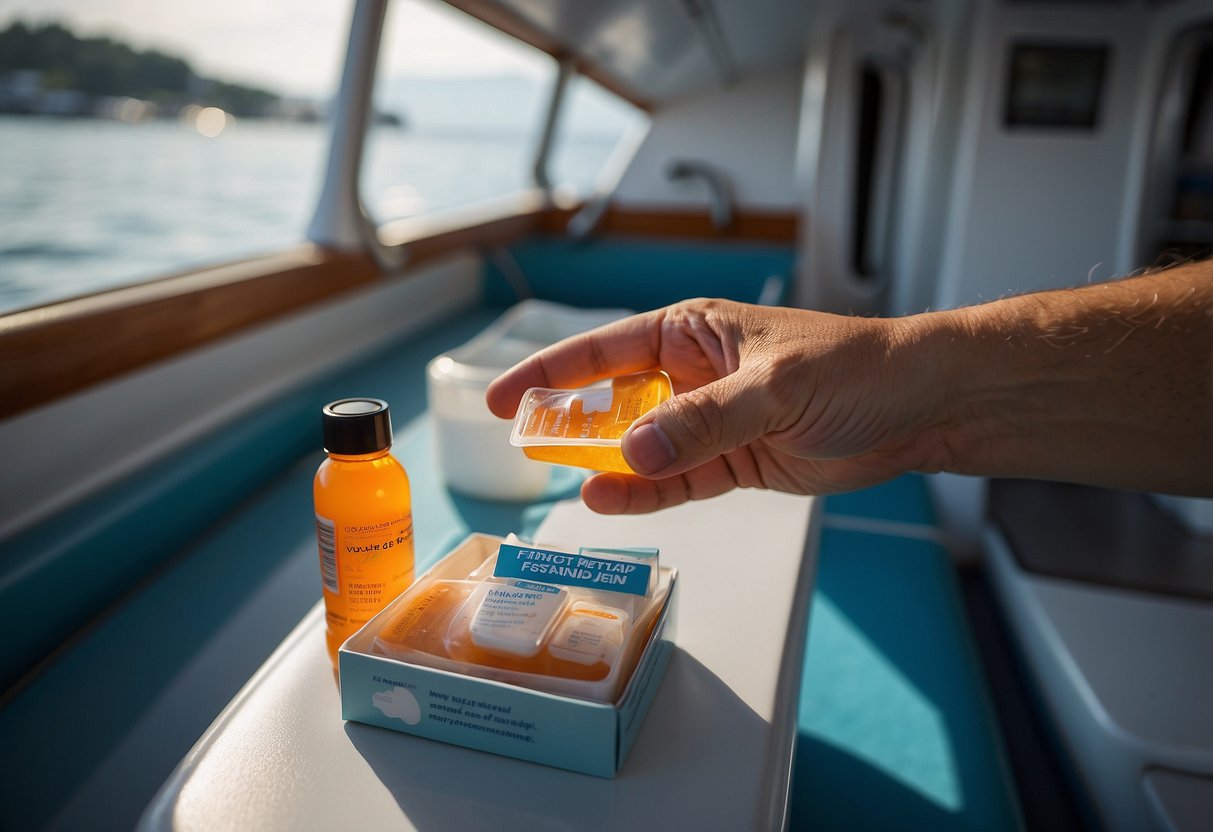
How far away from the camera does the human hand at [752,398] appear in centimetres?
69

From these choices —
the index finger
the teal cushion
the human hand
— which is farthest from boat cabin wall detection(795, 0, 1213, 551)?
the index finger

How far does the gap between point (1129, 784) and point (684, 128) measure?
371cm

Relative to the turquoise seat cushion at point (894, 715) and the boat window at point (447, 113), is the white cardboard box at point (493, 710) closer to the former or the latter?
the turquoise seat cushion at point (894, 715)

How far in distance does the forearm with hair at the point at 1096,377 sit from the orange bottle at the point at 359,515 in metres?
0.53

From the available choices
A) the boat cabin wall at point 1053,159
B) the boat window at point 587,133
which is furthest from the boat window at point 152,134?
the boat window at point 587,133

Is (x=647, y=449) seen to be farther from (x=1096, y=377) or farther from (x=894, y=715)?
(x=894, y=715)

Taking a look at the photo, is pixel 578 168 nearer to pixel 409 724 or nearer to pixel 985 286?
pixel 985 286

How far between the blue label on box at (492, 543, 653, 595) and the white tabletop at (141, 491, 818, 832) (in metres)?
0.08

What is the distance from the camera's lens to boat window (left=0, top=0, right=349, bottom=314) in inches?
49.4

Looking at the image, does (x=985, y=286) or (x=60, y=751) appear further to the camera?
(x=985, y=286)

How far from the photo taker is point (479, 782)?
21.1 inches

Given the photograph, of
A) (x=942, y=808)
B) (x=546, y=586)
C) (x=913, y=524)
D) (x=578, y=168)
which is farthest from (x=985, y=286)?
(x=578, y=168)

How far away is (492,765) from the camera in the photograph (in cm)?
55

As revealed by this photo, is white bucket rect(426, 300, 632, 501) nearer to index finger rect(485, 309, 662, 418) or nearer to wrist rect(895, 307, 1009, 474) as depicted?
index finger rect(485, 309, 662, 418)
